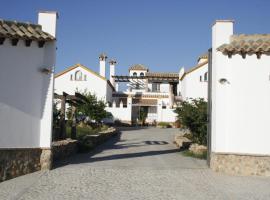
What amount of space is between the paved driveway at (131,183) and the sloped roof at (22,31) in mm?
4023

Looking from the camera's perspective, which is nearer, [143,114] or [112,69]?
[143,114]

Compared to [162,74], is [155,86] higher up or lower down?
lower down

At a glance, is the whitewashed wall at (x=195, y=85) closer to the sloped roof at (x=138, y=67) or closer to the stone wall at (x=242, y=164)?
the sloped roof at (x=138, y=67)

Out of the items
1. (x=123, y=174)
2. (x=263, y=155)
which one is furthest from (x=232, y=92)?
(x=123, y=174)

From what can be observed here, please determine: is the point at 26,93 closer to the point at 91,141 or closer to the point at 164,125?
the point at 91,141

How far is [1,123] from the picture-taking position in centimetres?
1070

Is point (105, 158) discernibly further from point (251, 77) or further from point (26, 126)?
point (251, 77)

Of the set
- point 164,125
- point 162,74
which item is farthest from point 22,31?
point 162,74

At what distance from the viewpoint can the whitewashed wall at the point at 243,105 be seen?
11867 millimetres

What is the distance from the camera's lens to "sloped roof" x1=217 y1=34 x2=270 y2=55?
1171 cm

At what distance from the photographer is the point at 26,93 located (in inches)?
444

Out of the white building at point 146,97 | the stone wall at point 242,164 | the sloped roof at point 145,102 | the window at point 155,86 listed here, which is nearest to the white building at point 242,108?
the stone wall at point 242,164

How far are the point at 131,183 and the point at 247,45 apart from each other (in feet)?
18.3

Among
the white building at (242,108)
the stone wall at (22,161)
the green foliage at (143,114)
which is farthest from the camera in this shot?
the green foliage at (143,114)
